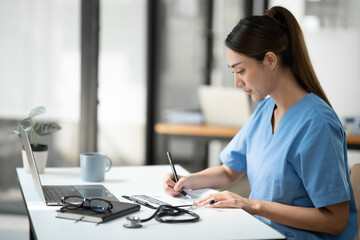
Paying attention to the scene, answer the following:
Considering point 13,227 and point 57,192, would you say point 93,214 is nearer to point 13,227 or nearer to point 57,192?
point 57,192

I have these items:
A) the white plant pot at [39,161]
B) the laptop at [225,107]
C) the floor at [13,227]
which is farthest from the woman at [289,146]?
the floor at [13,227]

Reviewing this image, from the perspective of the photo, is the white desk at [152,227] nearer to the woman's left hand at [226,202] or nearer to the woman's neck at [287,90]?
the woman's left hand at [226,202]

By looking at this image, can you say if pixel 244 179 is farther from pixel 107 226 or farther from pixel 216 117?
pixel 107 226

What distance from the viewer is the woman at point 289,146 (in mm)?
1417

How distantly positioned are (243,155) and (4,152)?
2023 mm

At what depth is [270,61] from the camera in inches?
60.6

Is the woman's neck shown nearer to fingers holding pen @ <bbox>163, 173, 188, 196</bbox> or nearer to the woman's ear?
the woman's ear

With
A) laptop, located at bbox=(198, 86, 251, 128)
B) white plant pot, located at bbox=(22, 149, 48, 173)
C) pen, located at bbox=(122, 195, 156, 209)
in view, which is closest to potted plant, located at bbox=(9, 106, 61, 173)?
white plant pot, located at bbox=(22, 149, 48, 173)

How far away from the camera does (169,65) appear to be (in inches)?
161

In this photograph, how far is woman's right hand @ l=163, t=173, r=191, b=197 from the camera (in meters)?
1.56

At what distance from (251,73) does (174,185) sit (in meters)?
0.43

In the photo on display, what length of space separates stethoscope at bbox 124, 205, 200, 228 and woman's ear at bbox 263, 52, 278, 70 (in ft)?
1.70

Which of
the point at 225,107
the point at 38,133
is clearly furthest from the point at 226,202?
the point at 225,107

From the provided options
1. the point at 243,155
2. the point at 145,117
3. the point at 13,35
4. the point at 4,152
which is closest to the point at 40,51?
the point at 13,35
